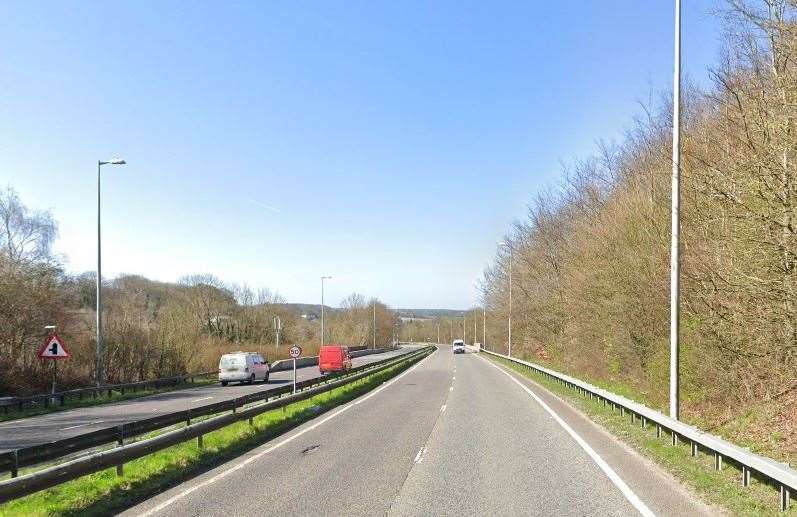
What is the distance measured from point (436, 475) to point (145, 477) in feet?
13.8

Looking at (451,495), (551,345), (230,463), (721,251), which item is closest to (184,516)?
(451,495)

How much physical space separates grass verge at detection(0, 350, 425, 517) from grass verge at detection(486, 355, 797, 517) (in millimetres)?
7156

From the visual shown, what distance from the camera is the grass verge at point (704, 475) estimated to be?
7.55m

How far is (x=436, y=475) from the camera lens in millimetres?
9859

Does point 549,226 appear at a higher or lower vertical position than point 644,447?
higher

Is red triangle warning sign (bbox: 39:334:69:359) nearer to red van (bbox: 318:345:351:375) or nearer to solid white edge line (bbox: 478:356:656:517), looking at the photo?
solid white edge line (bbox: 478:356:656:517)

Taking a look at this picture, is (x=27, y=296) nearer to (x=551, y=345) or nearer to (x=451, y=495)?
(x=451, y=495)

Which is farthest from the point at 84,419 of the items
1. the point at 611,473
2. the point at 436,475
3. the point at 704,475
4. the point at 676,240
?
the point at 704,475

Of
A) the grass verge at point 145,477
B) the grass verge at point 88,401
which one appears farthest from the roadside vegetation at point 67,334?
the grass verge at point 145,477

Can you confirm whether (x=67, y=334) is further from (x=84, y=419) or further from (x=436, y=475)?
(x=436, y=475)

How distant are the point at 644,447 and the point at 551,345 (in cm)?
4277

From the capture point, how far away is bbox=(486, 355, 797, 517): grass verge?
755cm

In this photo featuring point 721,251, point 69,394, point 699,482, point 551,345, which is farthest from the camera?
point 551,345

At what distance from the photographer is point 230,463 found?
37.4 feet
